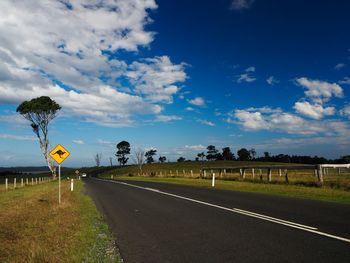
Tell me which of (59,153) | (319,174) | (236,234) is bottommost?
(236,234)

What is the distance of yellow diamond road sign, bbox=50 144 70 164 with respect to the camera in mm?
17656

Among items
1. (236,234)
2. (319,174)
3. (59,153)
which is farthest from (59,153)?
(319,174)

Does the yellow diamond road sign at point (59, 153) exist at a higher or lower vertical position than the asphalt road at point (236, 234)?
higher

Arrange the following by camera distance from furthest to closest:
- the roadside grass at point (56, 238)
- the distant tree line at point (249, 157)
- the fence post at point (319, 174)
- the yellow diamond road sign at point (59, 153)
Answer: the distant tree line at point (249, 157) < the fence post at point (319, 174) < the yellow diamond road sign at point (59, 153) < the roadside grass at point (56, 238)

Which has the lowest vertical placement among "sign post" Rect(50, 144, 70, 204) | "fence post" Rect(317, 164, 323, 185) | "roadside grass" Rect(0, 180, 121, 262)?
"roadside grass" Rect(0, 180, 121, 262)

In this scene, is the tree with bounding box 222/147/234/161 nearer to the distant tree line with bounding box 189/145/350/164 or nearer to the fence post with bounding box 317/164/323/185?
the distant tree line with bounding box 189/145/350/164

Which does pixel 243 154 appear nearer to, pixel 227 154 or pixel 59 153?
pixel 227 154

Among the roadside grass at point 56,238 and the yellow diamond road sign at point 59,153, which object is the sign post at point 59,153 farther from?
the roadside grass at point 56,238

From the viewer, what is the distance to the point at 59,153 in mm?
17812

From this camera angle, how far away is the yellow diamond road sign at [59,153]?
17656 millimetres

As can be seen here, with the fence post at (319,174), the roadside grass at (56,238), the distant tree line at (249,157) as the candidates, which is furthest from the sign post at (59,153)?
the distant tree line at (249,157)

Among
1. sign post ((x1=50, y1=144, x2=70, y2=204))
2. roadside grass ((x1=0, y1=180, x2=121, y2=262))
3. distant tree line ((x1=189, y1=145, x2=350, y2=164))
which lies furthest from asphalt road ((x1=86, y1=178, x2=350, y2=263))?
distant tree line ((x1=189, y1=145, x2=350, y2=164))

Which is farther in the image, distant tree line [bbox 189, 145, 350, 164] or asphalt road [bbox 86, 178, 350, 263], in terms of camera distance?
distant tree line [bbox 189, 145, 350, 164]

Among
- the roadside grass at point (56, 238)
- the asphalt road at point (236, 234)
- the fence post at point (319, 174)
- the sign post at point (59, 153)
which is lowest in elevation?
the asphalt road at point (236, 234)
